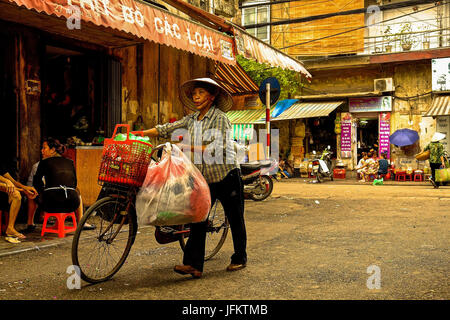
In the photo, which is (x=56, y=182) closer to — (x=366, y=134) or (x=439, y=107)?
(x=439, y=107)

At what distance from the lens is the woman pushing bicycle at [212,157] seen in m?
3.98

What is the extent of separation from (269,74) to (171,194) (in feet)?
58.1

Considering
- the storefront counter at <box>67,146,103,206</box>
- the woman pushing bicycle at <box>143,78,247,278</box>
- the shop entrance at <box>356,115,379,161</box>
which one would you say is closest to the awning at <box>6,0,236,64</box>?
the woman pushing bicycle at <box>143,78,247,278</box>

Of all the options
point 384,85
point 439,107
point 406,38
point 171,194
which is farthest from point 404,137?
point 171,194

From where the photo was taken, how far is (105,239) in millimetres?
3898

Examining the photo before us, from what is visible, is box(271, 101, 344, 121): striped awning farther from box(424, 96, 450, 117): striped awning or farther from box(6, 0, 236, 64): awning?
box(6, 0, 236, 64): awning

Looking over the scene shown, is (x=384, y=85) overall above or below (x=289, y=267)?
above

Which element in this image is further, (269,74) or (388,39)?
(388,39)

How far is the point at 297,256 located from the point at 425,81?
17957 mm

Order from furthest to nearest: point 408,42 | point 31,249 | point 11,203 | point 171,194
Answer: point 408,42 → point 11,203 → point 31,249 → point 171,194

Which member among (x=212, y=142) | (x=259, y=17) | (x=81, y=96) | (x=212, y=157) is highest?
(x=259, y=17)

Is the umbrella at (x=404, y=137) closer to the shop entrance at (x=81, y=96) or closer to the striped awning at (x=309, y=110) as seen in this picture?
the striped awning at (x=309, y=110)

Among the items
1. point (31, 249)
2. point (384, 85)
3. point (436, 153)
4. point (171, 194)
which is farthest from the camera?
point (384, 85)

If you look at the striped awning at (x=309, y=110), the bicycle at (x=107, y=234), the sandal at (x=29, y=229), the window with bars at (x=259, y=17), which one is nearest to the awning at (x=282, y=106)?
the striped awning at (x=309, y=110)
